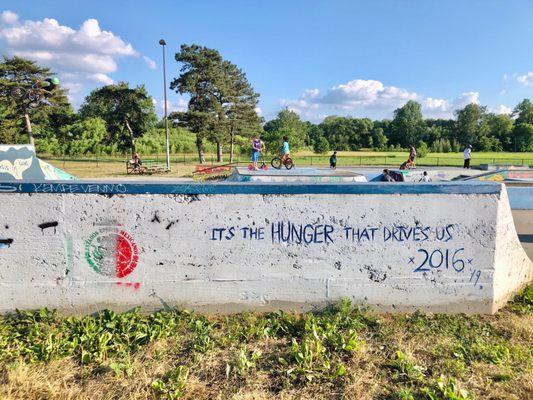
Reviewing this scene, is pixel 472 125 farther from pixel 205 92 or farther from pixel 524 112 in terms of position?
pixel 205 92

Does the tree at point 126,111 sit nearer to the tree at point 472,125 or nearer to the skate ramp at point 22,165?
the skate ramp at point 22,165

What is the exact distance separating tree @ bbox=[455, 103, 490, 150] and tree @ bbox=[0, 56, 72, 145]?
101 meters

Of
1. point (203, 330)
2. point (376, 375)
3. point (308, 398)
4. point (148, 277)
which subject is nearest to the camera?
point (308, 398)

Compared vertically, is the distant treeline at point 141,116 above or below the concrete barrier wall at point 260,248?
above

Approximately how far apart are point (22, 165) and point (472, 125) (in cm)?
12005

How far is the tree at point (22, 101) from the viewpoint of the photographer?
42750 millimetres

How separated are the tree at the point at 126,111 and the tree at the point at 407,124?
85.1m

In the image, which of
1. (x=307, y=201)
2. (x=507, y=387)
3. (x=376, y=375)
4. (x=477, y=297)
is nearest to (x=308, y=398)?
(x=376, y=375)

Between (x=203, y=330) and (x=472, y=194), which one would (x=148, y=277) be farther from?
(x=472, y=194)

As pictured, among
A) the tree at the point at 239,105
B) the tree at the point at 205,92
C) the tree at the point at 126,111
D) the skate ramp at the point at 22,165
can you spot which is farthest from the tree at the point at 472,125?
the skate ramp at the point at 22,165

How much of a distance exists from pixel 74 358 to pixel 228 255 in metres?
1.73

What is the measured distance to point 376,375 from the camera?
10.3ft

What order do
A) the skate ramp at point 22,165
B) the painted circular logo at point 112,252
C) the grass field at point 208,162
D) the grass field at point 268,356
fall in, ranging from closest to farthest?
the grass field at point 268,356 → the painted circular logo at point 112,252 → the skate ramp at point 22,165 → the grass field at point 208,162

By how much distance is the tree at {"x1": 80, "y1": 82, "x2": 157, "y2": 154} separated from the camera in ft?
153
